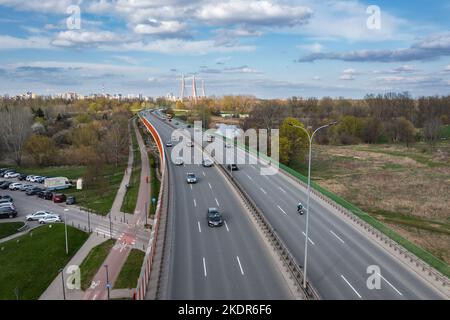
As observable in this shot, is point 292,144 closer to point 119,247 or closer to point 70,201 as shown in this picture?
point 70,201

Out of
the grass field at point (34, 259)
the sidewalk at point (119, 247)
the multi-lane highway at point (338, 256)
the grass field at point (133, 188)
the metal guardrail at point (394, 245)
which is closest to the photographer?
the multi-lane highway at point (338, 256)

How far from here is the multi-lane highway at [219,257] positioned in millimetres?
19688

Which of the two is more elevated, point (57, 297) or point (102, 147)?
point (102, 147)

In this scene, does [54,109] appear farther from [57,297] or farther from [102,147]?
[57,297]

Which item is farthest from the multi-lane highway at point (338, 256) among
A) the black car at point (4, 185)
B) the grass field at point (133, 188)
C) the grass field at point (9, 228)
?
the black car at point (4, 185)

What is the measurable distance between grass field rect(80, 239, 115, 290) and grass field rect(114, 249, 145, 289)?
2106 mm

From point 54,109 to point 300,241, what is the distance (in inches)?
4897

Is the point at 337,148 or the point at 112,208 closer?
the point at 112,208

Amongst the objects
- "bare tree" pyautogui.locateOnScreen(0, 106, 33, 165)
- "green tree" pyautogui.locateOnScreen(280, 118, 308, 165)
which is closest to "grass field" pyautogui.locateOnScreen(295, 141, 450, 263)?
"green tree" pyautogui.locateOnScreen(280, 118, 308, 165)

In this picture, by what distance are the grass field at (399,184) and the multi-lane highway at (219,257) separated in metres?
18.3

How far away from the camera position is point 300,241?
2711cm

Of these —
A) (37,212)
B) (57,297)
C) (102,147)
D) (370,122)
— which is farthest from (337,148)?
(57,297)

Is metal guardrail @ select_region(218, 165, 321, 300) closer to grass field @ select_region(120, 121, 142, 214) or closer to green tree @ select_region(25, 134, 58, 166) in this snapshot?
grass field @ select_region(120, 121, 142, 214)

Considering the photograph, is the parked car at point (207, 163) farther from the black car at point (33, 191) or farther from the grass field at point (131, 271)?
the grass field at point (131, 271)
